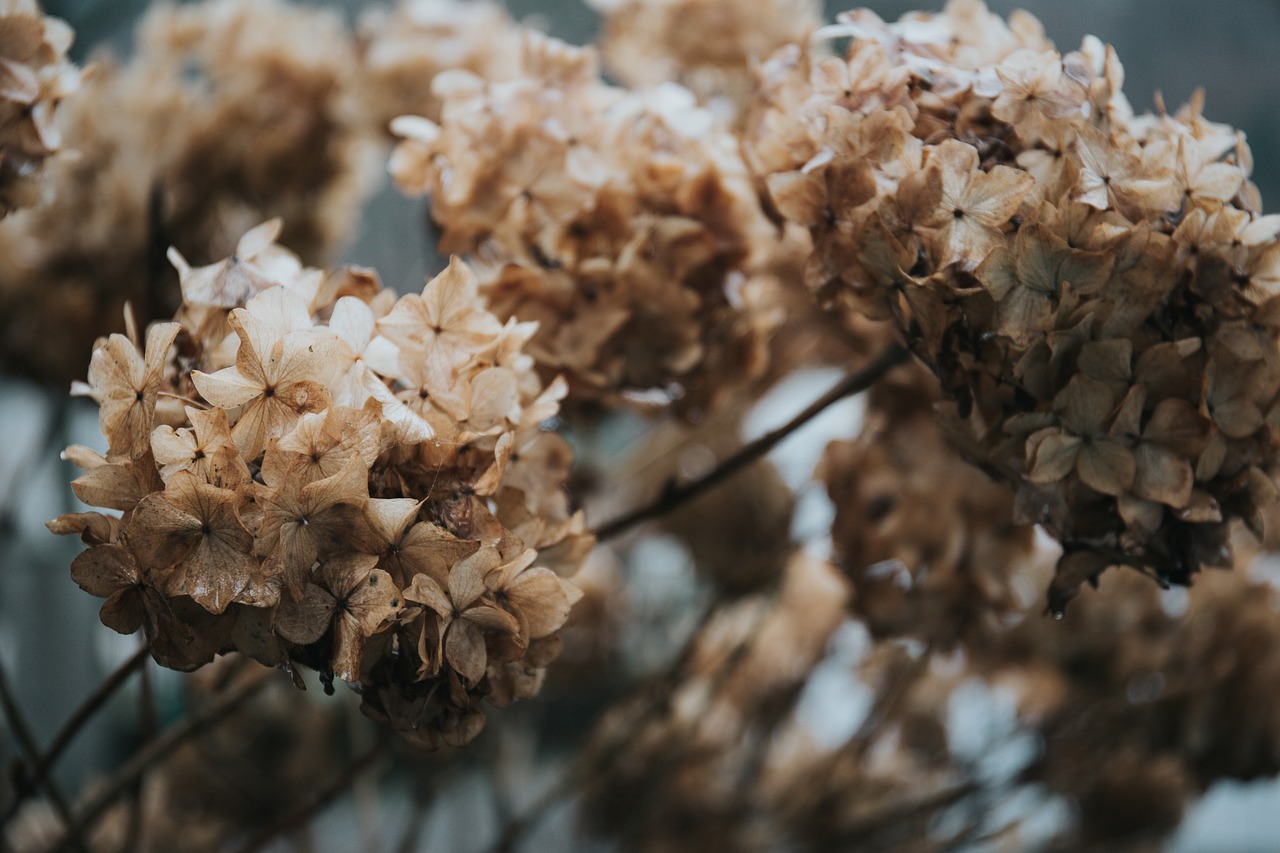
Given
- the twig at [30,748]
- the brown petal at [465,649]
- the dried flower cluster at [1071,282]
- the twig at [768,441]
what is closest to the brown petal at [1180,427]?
the dried flower cluster at [1071,282]

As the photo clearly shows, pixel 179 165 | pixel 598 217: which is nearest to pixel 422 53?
pixel 179 165

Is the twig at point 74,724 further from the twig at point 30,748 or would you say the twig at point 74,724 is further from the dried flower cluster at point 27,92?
the dried flower cluster at point 27,92

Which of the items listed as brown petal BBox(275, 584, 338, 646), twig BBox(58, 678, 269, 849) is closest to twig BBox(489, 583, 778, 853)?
twig BBox(58, 678, 269, 849)

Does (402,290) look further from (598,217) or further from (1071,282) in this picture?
(1071,282)

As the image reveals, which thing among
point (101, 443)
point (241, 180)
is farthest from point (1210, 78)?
point (101, 443)

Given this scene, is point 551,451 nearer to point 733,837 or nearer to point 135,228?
point 135,228

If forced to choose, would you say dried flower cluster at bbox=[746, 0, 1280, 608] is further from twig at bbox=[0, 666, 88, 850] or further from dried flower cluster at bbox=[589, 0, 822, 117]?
twig at bbox=[0, 666, 88, 850]
